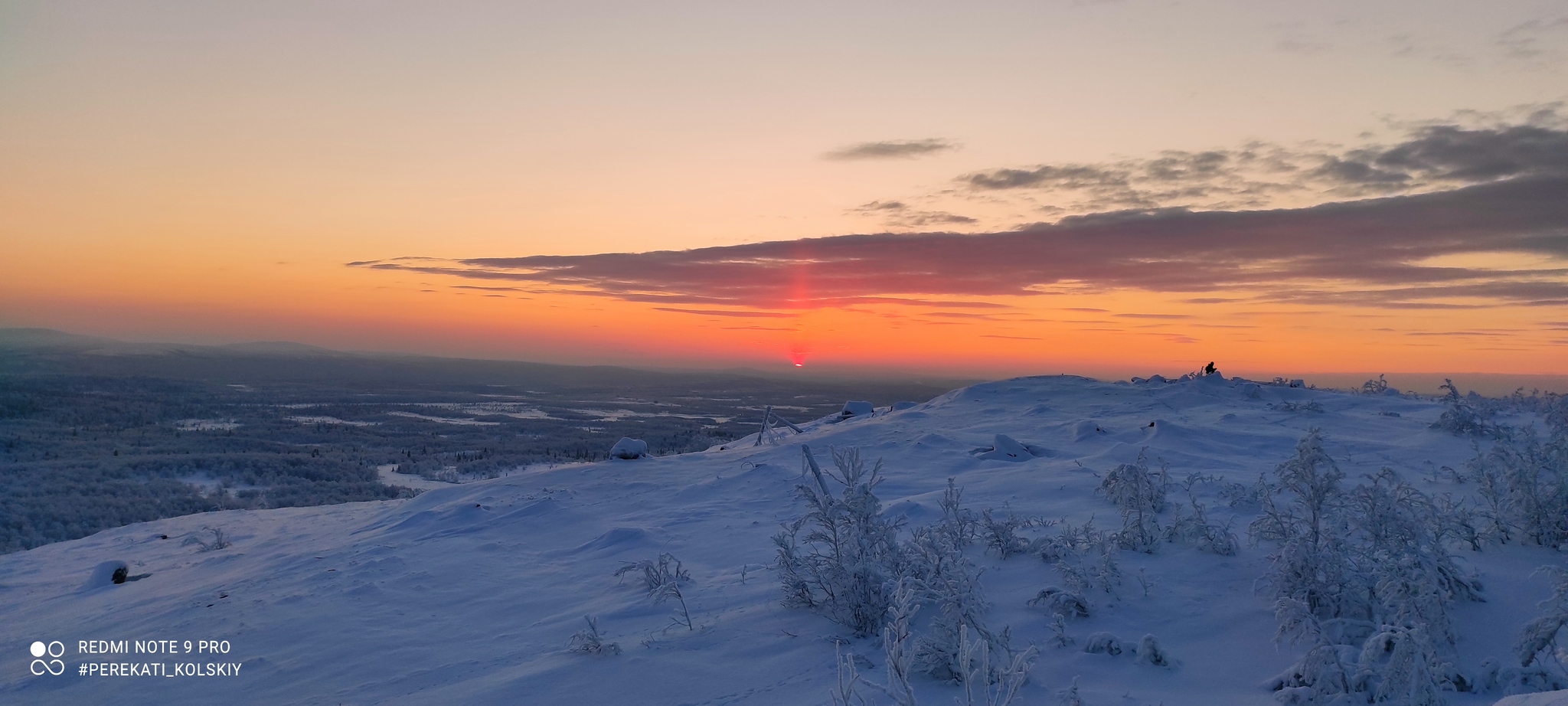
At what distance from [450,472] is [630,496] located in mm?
14664

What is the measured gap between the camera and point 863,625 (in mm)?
4711

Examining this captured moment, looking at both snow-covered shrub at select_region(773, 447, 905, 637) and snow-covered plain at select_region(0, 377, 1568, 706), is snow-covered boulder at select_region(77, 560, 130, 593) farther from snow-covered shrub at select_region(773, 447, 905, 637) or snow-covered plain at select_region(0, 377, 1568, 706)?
snow-covered shrub at select_region(773, 447, 905, 637)

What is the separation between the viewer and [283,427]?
3528 cm

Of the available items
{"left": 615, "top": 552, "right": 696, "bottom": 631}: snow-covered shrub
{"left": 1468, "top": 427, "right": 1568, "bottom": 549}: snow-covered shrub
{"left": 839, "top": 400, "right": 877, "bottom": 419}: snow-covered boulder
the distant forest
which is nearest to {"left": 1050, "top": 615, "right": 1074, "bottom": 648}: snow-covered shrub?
{"left": 615, "top": 552, "right": 696, "bottom": 631}: snow-covered shrub

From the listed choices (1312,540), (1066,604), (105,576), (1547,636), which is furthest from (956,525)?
(105,576)

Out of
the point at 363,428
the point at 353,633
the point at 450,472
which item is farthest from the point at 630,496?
the point at 363,428

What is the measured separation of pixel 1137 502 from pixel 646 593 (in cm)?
405

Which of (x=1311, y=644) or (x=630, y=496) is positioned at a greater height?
(x=1311, y=644)

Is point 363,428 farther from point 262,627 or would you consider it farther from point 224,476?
point 262,627

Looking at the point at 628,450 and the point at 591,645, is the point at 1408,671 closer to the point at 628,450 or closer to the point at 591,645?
the point at 591,645

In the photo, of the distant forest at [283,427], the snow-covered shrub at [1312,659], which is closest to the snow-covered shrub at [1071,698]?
the snow-covered shrub at [1312,659]

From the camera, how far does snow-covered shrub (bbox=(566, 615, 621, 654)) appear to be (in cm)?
475

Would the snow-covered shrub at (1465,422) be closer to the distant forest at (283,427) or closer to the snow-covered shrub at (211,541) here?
the distant forest at (283,427)

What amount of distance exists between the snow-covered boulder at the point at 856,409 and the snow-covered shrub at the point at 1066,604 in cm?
1117
